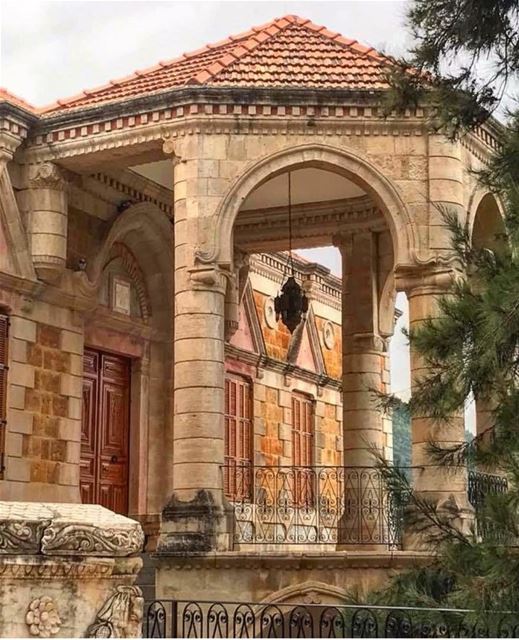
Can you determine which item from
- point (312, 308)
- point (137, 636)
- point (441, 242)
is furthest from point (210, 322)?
point (312, 308)

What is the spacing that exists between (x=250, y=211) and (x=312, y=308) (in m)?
4.89

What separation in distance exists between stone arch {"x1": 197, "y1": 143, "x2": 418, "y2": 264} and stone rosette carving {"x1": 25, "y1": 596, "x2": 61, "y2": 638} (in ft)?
25.0

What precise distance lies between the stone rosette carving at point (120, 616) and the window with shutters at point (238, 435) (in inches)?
473

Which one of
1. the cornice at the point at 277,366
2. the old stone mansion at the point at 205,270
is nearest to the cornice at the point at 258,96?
the old stone mansion at the point at 205,270

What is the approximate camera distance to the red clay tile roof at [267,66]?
13914 millimetres

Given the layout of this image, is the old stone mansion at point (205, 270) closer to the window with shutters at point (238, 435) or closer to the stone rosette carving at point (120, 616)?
the window with shutters at point (238, 435)

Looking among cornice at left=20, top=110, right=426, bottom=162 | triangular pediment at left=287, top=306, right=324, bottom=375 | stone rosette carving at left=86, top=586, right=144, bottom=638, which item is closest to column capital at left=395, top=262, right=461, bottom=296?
cornice at left=20, top=110, right=426, bottom=162

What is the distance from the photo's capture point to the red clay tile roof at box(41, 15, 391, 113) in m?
13.9

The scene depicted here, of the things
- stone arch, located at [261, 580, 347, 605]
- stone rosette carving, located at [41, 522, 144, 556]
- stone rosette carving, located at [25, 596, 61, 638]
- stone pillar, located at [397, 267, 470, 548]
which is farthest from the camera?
stone pillar, located at [397, 267, 470, 548]

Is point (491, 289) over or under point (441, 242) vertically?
under

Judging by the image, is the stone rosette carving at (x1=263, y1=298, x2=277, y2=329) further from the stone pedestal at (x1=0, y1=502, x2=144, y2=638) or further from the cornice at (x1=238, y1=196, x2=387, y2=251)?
the stone pedestal at (x1=0, y1=502, x2=144, y2=638)

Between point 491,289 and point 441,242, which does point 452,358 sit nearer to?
point 491,289

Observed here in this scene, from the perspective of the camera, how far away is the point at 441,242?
527 inches

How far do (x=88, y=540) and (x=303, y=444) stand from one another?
1571cm
